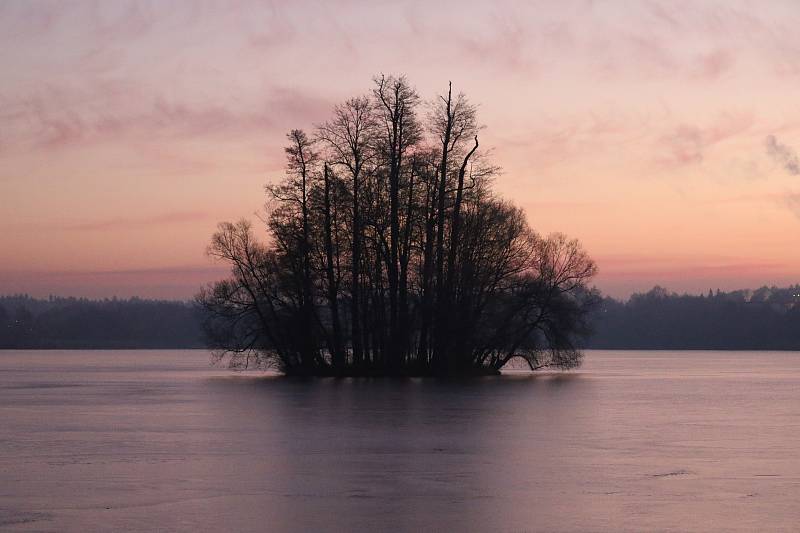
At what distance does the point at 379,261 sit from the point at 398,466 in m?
38.8

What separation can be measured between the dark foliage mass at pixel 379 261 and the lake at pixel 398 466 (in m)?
22.5

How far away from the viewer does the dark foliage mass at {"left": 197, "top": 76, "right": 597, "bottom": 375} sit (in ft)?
180

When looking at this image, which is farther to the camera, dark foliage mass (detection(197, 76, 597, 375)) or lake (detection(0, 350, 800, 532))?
dark foliage mass (detection(197, 76, 597, 375))

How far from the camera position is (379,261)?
5566 cm

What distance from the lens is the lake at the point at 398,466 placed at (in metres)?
12.4

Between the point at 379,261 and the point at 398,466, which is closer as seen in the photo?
the point at 398,466

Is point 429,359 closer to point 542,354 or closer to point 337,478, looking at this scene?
point 542,354

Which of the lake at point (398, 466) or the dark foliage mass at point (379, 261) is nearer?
the lake at point (398, 466)

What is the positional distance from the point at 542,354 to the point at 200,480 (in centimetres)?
4825

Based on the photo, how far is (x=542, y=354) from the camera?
6241 centimetres

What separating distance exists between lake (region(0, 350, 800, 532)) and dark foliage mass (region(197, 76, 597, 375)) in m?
22.5

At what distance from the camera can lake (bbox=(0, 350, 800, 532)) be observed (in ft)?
40.7

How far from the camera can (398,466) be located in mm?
16953

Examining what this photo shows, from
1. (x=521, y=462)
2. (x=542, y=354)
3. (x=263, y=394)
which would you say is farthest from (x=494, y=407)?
(x=542, y=354)
